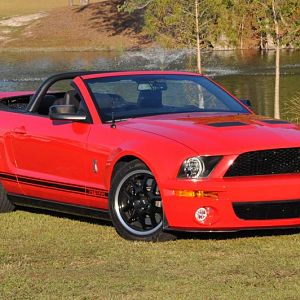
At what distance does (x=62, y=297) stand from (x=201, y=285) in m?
0.87

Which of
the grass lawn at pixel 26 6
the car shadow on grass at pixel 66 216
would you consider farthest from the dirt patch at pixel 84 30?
the car shadow on grass at pixel 66 216

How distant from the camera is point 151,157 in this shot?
6520 mm

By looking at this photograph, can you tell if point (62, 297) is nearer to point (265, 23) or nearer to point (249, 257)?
point (249, 257)

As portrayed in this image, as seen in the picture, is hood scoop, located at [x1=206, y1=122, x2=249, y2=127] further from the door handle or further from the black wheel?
the black wheel

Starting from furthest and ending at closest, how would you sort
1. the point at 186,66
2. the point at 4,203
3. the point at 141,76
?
the point at 186,66 → the point at 4,203 → the point at 141,76

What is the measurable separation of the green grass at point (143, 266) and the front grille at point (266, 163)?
0.57m

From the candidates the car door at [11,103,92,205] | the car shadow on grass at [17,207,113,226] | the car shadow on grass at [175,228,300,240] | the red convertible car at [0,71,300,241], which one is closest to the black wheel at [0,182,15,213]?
the red convertible car at [0,71,300,241]

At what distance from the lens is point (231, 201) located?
20.4 feet

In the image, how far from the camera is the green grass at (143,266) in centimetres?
515

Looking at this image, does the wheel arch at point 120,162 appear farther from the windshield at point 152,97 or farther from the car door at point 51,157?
the windshield at point 152,97

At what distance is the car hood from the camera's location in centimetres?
634

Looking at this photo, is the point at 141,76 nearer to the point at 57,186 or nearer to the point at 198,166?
the point at 57,186

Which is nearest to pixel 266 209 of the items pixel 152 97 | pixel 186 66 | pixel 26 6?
pixel 152 97

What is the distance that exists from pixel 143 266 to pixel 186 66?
34.6 metres
